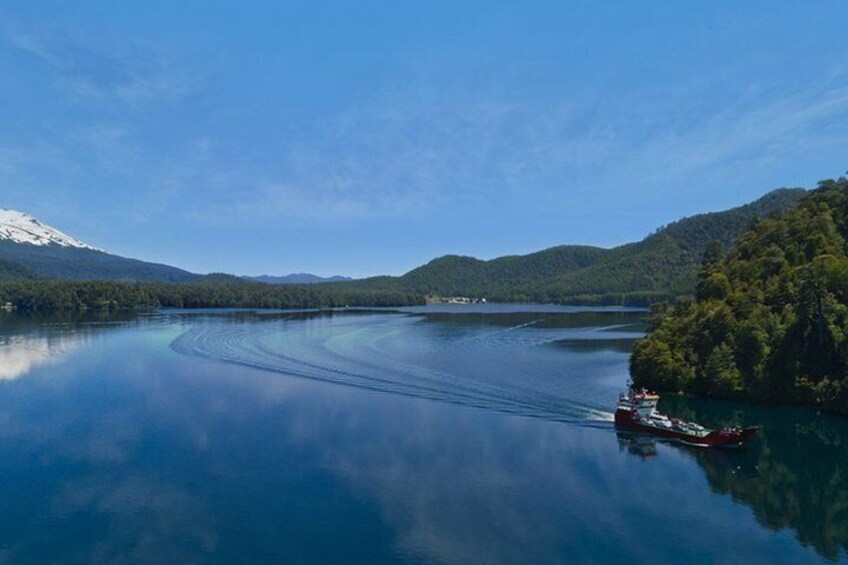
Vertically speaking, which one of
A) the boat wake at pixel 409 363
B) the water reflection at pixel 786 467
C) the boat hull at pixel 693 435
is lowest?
the water reflection at pixel 786 467

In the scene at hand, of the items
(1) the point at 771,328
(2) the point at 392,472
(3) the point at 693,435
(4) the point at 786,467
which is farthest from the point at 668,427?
(2) the point at 392,472

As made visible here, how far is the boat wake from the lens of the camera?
173 feet

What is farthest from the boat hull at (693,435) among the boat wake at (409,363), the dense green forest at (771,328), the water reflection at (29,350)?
the water reflection at (29,350)

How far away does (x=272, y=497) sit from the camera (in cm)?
3195

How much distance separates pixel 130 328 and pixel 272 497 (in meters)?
101

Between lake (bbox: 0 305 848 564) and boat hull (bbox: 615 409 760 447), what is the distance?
3.19ft

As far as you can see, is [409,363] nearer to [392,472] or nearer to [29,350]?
[392,472]

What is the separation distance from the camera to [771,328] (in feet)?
176

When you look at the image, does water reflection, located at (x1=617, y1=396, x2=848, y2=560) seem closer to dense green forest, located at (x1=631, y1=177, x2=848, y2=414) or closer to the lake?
the lake

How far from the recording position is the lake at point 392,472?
Result: 88.2 ft

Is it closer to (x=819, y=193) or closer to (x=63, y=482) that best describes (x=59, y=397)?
(x=63, y=482)

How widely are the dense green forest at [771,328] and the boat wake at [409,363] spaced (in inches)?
395

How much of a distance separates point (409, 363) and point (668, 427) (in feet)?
117

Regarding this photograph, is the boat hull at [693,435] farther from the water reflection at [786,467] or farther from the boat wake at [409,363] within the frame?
the boat wake at [409,363]
